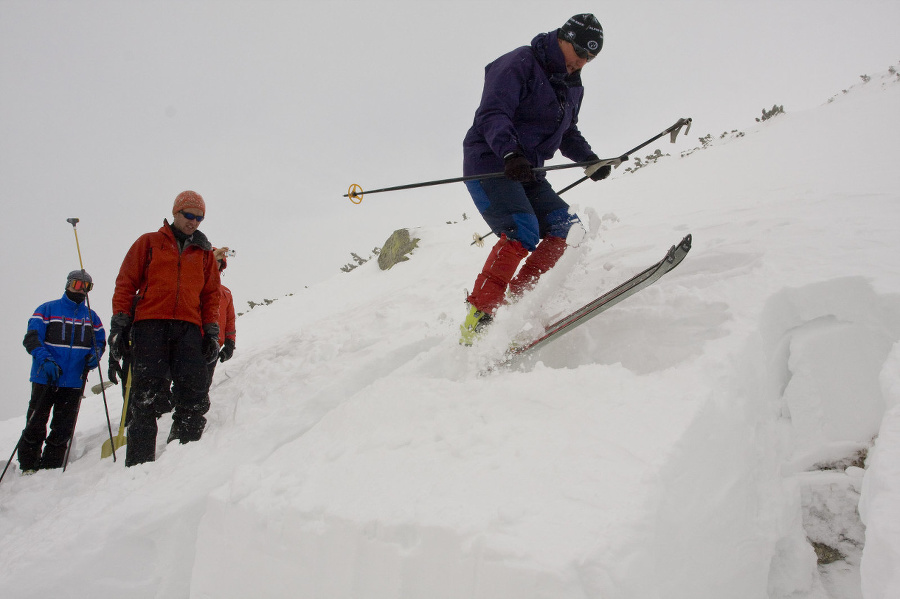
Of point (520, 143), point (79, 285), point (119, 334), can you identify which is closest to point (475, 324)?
point (520, 143)

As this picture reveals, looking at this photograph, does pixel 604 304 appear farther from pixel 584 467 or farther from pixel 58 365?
pixel 58 365

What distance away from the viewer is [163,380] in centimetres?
300

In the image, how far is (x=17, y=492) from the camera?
135 inches

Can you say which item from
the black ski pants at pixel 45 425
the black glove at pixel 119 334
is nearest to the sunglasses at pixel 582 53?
the black glove at pixel 119 334

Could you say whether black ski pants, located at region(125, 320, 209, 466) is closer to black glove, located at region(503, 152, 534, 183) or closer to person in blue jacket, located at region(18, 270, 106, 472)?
person in blue jacket, located at region(18, 270, 106, 472)

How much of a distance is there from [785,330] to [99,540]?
3.44 metres

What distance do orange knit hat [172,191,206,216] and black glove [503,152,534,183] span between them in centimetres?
229

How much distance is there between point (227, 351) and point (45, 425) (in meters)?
1.69

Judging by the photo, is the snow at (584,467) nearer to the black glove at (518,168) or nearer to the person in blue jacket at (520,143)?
the person in blue jacket at (520,143)

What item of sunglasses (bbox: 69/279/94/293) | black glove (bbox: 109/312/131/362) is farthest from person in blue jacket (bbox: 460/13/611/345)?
sunglasses (bbox: 69/279/94/293)

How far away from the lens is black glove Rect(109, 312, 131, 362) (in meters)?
2.94

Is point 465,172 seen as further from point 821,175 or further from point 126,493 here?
point 821,175

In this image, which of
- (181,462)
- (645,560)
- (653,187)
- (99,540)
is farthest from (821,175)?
(99,540)

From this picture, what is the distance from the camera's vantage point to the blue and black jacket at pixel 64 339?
3.99 m
